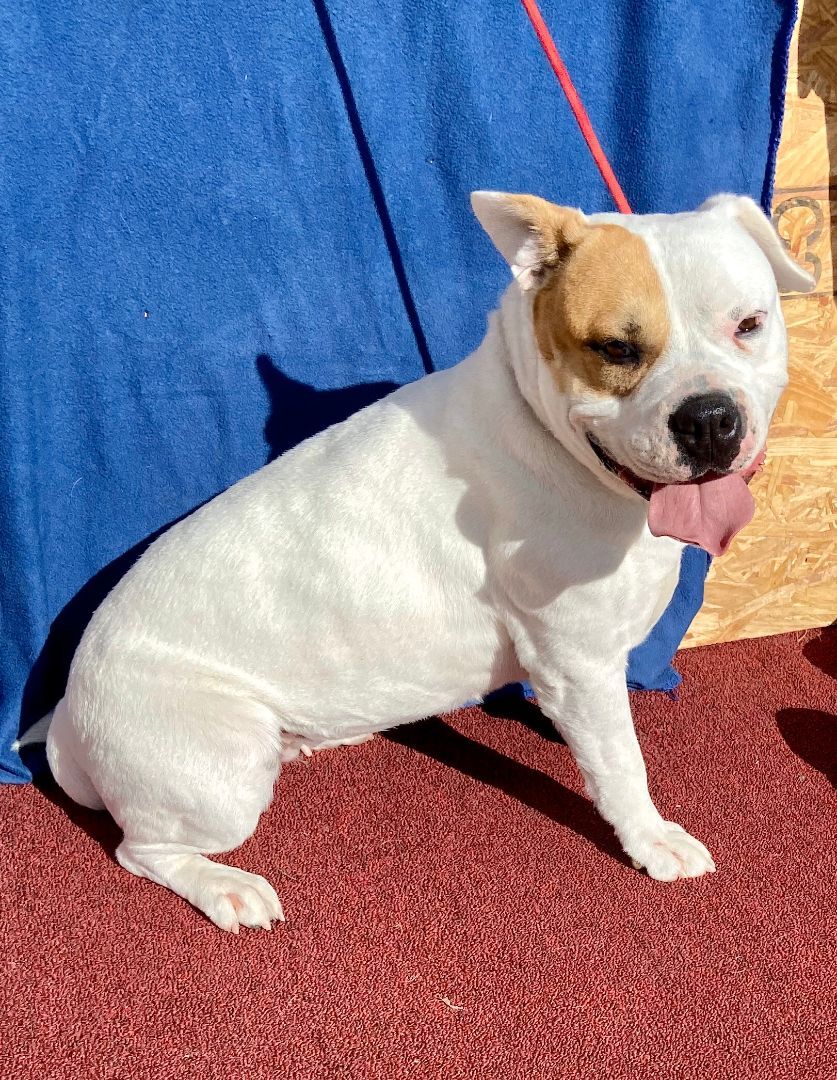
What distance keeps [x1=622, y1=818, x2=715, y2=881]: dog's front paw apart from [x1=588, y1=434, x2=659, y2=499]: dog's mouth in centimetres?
109

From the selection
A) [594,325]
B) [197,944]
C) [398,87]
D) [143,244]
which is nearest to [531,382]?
[594,325]

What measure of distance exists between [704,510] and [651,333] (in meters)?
0.46

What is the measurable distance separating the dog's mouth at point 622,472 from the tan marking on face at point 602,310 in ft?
0.48

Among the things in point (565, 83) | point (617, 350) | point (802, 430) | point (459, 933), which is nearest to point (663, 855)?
point (459, 933)

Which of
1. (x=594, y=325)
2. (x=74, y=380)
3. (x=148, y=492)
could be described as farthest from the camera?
(x=148, y=492)

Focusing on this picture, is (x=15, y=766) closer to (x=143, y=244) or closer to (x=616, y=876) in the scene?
(x=143, y=244)

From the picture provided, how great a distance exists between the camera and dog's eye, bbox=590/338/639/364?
7.10 feet

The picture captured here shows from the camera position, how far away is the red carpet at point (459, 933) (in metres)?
2.42

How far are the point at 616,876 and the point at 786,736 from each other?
3.11ft

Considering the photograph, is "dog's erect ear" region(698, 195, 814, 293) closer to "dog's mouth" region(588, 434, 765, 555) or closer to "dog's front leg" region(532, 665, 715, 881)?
"dog's mouth" region(588, 434, 765, 555)

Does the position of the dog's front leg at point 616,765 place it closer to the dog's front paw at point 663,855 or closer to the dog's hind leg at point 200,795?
the dog's front paw at point 663,855

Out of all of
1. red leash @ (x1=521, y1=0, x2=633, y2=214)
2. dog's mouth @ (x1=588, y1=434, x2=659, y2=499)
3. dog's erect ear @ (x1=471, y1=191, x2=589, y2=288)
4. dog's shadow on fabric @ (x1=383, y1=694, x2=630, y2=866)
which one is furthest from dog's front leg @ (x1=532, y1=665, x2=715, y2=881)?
→ red leash @ (x1=521, y1=0, x2=633, y2=214)

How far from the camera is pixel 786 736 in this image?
3424 mm

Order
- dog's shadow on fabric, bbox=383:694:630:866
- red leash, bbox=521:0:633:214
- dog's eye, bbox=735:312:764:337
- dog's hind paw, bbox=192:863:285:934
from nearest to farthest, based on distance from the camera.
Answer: dog's eye, bbox=735:312:764:337, red leash, bbox=521:0:633:214, dog's hind paw, bbox=192:863:285:934, dog's shadow on fabric, bbox=383:694:630:866
